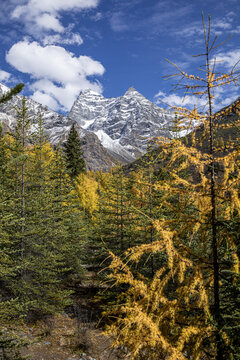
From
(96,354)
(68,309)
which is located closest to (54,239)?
(68,309)

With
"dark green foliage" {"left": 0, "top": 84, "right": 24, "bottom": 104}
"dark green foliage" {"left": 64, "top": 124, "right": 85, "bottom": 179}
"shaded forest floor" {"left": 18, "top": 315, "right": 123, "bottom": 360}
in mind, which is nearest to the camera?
"dark green foliage" {"left": 0, "top": 84, "right": 24, "bottom": 104}

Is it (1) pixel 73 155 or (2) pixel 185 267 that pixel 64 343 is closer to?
(2) pixel 185 267

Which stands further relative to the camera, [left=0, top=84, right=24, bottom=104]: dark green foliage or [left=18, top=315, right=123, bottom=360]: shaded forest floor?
[left=18, top=315, right=123, bottom=360]: shaded forest floor

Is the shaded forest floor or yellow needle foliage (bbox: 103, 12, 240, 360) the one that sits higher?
yellow needle foliage (bbox: 103, 12, 240, 360)

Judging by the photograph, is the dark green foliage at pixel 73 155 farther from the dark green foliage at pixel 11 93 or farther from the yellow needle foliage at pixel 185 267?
the yellow needle foliage at pixel 185 267

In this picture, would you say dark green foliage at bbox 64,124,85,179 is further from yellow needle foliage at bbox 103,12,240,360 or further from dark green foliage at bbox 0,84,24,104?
yellow needle foliage at bbox 103,12,240,360

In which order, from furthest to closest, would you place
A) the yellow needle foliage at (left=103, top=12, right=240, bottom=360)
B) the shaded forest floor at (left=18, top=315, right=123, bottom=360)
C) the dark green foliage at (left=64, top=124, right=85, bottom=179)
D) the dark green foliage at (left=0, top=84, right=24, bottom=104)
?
the dark green foliage at (left=64, top=124, right=85, bottom=179), the shaded forest floor at (left=18, top=315, right=123, bottom=360), the dark green foliage at (left=0, top=84, right=24, bottom=104), the yellow needle foliage at (left=103, top=12, right=240, bottom=360)

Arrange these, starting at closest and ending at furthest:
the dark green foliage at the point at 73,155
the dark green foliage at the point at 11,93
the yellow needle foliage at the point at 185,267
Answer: the yellow needle foliage at the point at 185,267
the dark green foliage at the point at 11,93
the dark green foliage at the point at 73,155

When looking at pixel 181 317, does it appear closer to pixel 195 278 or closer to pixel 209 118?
pixel 195 278

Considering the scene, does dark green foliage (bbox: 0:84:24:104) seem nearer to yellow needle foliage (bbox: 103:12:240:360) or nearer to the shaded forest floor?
yellow needle foliage (bbox: 103:12:240:360)

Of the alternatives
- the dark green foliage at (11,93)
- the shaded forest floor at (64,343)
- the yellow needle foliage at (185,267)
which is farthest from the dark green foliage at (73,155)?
the yellow needle foliage at (185,267)

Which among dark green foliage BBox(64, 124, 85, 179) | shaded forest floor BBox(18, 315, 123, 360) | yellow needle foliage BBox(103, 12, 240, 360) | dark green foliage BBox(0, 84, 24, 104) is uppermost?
dark green foliage BBox(64, 124, 85, 179)

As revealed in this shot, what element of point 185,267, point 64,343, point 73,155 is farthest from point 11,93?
point 73,155

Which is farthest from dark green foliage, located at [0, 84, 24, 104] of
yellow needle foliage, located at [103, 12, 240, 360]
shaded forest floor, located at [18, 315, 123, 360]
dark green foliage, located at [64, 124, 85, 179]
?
dark green foliage, located at [64, 124, 85, 179]
